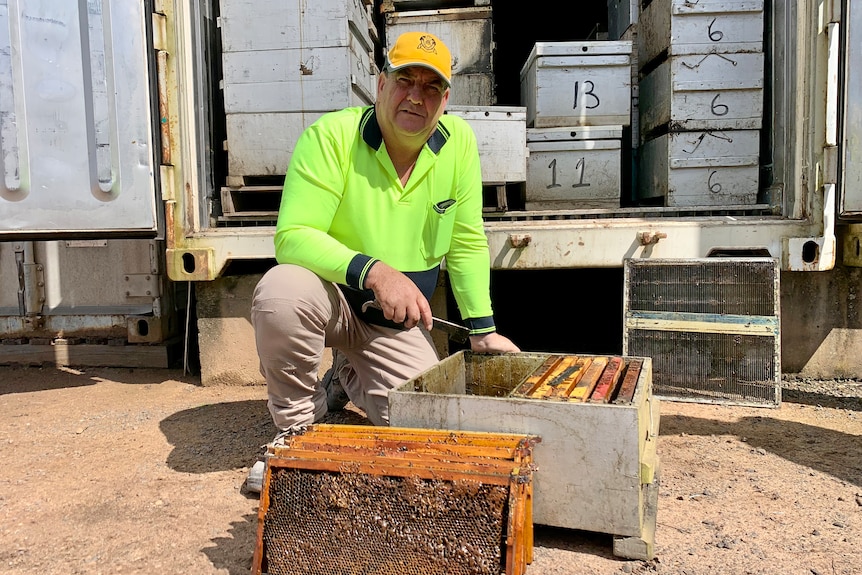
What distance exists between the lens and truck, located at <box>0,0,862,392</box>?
10.9 feet

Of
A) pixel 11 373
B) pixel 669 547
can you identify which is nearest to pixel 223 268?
pixel 11 373

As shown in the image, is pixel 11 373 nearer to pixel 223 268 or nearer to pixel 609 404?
pixel 223 268

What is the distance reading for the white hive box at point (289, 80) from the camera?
3.59m

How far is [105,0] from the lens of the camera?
332cm

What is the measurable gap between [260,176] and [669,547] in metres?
2.92

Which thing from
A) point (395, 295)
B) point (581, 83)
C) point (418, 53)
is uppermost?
point (581, 83)

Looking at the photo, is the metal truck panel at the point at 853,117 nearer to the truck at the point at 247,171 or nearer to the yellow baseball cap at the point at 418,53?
the truck at the point at 247,171

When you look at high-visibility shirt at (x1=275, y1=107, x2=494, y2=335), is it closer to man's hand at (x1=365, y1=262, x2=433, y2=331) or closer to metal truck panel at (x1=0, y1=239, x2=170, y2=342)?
man's hand at (x1=365, y1=262, x2=433, y2=331)

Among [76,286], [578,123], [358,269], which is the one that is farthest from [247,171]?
[578,123]

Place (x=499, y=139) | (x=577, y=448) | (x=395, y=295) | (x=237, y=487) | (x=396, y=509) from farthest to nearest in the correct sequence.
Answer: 1. (x=499, y=139)
2. (x=237, y=487)
3. (x=395, y=295)
4. (x=577, y=448)
5. (x=396, y=509)

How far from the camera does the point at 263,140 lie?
367cm

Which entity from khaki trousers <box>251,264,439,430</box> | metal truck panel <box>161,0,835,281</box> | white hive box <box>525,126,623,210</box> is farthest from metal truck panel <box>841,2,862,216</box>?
khaki trousers <box>251,264,439,430</box>

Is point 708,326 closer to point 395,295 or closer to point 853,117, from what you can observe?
point 853,117

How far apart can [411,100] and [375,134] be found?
203 millimetres
